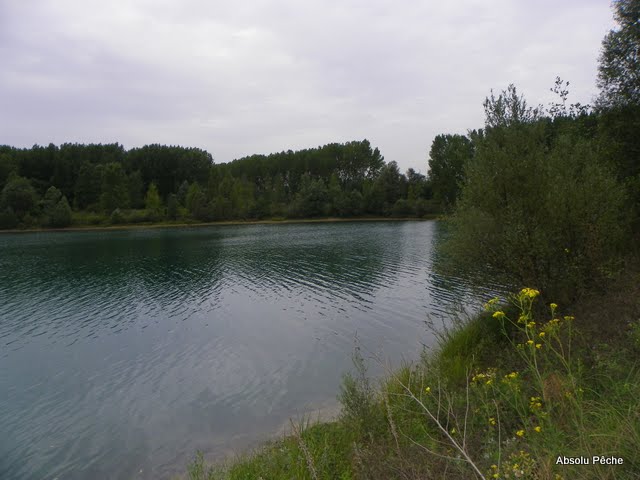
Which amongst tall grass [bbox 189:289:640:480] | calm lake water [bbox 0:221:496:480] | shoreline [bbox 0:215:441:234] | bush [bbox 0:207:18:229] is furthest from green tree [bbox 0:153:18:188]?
tall grass [bbox 189:289:640:480]

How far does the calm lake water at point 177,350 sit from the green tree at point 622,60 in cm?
916

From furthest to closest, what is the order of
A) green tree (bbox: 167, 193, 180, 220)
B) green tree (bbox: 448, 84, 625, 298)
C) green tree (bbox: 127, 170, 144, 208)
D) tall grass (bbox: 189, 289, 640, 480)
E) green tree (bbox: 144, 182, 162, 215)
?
green tree (bbox: 127, 170, 144, 208) → green tree (bbox: 167, 193, 180, 220) → green tree (bbox: 144, 182, 162, 215) → green tree (bbox: 448, 84, 625, 298) → tall grass (bbox: 189, 289, 640, 480)

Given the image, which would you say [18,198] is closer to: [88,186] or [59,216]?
[59,216]

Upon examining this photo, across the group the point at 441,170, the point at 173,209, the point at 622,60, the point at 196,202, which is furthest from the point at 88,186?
the point at 622,60

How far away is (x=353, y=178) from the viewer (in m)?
128

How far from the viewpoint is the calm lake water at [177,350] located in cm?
922

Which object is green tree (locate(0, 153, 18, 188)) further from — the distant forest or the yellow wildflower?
the yellow wildflower

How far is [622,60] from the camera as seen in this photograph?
1494cm

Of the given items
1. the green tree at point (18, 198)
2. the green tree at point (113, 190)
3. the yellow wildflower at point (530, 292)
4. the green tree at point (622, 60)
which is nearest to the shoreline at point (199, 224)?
the green tree at point (18, 198)

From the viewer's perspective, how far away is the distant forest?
303 feet

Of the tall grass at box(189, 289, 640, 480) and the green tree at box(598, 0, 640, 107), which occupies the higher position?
the green tree at box(598, 0, 640, 107)

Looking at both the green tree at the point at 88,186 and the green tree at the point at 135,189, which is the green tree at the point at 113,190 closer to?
the green tree at the point at 135,189

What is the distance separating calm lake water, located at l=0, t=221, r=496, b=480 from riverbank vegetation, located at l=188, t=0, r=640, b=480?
69.7 inches

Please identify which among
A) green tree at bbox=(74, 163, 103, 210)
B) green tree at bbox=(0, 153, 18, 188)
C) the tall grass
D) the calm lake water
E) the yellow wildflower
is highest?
green tree at bbox=(0, 153, 18, 188)
